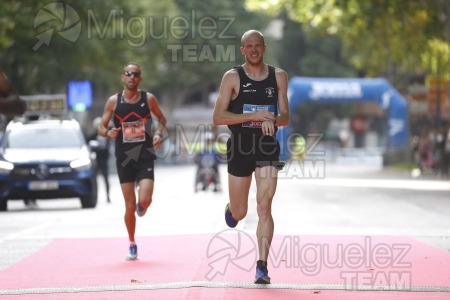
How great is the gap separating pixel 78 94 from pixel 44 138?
31.5 meters

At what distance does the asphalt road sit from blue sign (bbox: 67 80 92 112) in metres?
24.0

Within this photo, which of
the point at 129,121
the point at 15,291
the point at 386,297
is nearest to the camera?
the point at 386,297

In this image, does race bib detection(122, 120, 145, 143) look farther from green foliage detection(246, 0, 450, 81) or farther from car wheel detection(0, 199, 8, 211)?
green foliage detection(246, 0, 450, 81)

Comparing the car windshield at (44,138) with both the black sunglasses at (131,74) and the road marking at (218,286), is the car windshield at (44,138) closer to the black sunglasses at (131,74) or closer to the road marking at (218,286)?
the black sunglasses at (131,74)

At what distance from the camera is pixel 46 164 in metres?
24.1

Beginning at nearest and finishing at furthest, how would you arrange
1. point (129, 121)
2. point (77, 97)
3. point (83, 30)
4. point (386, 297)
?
point (386, 297) < point (129, 121) < point (83, 30) < point (77, 97)

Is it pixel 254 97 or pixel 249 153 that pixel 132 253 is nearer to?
pixel 249 153

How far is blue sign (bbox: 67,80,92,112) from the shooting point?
55.8 m

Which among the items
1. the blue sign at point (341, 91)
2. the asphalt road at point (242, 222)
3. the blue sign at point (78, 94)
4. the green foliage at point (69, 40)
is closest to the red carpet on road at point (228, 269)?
the asphalt road at point (242, 222)

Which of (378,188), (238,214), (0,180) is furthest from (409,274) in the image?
(378,188)

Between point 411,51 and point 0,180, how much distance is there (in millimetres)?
30408

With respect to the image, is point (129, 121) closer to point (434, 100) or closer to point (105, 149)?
point (105, 149)

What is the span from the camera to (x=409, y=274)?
11109 mm

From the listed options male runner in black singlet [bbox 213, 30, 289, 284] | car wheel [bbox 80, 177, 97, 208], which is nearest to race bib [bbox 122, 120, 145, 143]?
male runner in black singlet [bbox 213, 30, 289, 284]
